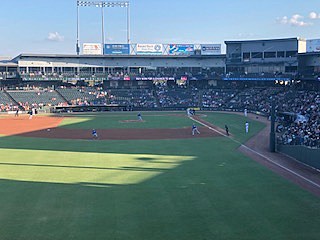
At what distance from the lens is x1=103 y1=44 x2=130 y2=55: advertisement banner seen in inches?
3339

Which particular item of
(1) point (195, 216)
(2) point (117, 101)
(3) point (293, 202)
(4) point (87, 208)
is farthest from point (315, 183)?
(2) point (117, 101)

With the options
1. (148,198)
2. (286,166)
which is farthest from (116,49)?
(148,198)

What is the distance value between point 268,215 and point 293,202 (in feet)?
8.10

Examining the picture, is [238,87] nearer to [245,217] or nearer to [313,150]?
[313,150]

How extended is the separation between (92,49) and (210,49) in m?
27.8

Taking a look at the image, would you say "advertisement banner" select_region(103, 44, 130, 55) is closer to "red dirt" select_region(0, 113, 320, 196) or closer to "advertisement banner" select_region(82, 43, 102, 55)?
"advertisement banner" select_region(82, 43, 102, 55)

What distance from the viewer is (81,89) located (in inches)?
3265

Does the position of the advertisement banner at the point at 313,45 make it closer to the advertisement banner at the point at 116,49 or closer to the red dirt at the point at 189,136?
the red dirt at the point at 189,136

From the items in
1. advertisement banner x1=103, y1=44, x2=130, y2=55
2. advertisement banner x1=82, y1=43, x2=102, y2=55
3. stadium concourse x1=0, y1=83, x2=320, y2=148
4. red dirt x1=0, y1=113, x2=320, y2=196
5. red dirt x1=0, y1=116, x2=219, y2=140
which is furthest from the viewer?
advertisement banner x1=103, y1=44, x2=130, y2=55

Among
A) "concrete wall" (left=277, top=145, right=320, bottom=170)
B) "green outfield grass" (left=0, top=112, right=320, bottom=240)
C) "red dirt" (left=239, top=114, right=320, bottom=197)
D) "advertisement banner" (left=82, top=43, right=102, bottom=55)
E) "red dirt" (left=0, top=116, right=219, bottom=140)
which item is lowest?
"red dirt" (left=239, top=114, right=320, bottom=197)

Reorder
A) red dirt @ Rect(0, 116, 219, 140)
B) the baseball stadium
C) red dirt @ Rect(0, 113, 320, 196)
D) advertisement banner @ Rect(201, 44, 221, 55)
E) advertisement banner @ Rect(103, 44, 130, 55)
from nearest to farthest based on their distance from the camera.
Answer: the baseball stadium → red dirt @ Rect(0, 113, 320, 196) → red dirt @ Rect(0, 116, 219, 140) → advertisement banner @ Rect(103, 44, 130, 55) → advertisement banner @ Rect(201, 44, 221, 55)

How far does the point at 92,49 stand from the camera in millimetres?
84250

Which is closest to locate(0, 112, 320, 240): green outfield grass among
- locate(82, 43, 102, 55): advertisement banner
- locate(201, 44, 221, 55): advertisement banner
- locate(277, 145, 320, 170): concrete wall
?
locate(277, 145, 320, 170): concrete wall

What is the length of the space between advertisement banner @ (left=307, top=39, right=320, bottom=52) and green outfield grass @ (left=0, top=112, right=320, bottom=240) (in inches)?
1570
